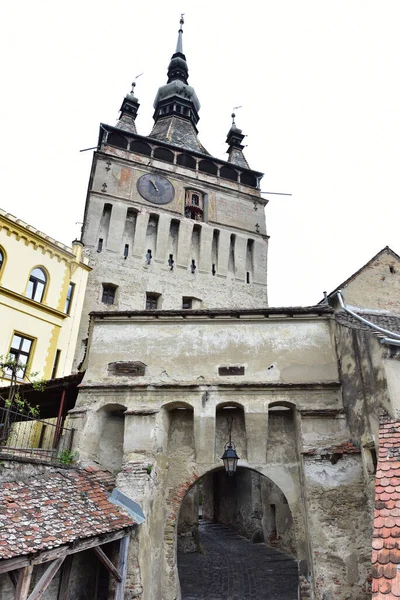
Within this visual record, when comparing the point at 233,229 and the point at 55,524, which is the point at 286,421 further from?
the point at 233,229

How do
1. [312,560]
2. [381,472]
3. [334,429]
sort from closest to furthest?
[381,472] → [312,560] → [334,429]

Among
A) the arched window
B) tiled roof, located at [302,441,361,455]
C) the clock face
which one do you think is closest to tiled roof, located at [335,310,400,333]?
tiled roof, located at [302,441,361,455]

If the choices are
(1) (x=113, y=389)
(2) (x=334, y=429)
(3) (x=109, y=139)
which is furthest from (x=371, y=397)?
(3) (x=109, y=139)

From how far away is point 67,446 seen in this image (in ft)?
34.6

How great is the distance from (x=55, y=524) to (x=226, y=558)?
484 inches

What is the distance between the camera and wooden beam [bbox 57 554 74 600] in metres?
8.05

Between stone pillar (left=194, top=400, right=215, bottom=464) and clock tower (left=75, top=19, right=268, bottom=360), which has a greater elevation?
clock tower (left=75, top=19, right=268, bottom=360)

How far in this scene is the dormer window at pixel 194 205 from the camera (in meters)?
28.5

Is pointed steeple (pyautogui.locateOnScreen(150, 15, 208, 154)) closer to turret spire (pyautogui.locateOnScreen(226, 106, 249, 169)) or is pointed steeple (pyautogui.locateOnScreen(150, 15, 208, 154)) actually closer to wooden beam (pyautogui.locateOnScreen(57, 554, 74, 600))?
turret spire (pyautogui.locateOnScreen(226, 106, 249, 169))

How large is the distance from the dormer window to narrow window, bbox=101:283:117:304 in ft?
25.2

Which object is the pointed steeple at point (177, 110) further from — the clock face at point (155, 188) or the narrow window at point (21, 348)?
the narrow window at point (21, 348)

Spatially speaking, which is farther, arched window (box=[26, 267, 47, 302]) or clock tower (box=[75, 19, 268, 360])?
clock tower (box=[75, 19, 268, 360])

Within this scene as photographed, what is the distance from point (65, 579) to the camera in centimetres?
820

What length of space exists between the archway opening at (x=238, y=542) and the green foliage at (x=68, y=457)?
3.69m
